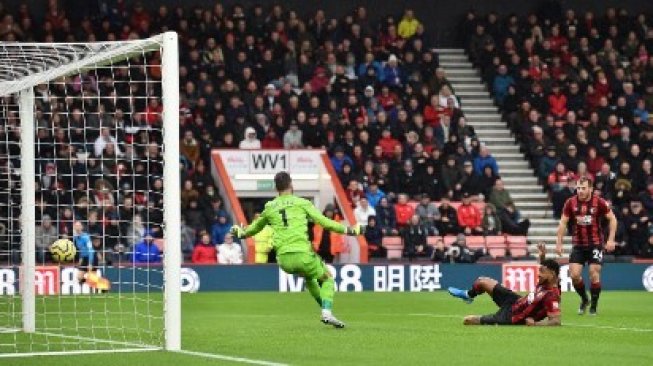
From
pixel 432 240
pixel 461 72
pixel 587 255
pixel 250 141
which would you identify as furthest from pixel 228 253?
pixel 587 255

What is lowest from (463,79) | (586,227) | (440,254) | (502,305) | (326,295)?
(502,305)

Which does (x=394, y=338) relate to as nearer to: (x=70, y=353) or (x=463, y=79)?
(x=70, y=353)

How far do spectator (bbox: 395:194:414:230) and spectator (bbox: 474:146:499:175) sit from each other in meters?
2.92

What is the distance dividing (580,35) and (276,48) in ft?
31.3

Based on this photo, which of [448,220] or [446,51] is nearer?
[448,220]

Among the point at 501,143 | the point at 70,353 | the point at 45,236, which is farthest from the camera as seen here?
the point at 501,143

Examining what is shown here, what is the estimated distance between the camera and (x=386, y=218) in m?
35.5

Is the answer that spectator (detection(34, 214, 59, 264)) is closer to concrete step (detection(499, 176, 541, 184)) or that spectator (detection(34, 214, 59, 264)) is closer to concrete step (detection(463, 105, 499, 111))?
concrete step (detection(499, 176, 541, 184))

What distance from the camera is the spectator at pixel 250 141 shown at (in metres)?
36.3

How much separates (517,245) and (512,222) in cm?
67

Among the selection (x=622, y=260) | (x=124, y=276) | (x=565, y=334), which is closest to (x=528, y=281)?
(x=622, y=260)

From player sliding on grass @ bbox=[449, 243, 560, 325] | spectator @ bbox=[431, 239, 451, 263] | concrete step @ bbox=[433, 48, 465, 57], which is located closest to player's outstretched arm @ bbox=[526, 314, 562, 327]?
player sliding on grass @ bbox=[449, 243, 560, 325]

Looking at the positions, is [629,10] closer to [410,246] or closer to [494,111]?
[494,111]

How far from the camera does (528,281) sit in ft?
107
